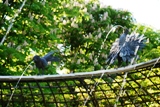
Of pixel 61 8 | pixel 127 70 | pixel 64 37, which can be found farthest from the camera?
pixel 64 37

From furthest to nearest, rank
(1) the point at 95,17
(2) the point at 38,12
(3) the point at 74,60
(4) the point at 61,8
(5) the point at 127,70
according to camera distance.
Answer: (1) the point at 95,17, (3) the point at 74,60, (4) the point at 61,8, (2) the point at 38,12, (5) the point at 127,70

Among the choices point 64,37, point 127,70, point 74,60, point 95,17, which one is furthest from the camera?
point 95,17

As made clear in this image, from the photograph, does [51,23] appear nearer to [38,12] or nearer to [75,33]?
[38,12]

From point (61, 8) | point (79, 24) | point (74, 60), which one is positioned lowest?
point (74, 60)

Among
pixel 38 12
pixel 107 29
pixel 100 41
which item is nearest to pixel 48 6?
pixel 38 12

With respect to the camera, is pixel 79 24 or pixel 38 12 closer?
pixel 38 12

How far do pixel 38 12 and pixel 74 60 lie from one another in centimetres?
496

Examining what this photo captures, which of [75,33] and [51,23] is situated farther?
[75,33]

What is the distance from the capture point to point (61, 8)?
11539mm

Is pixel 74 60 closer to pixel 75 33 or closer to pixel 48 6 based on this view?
pixel 75 33

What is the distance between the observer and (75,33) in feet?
55.3

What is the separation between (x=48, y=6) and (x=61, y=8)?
1.17 metres

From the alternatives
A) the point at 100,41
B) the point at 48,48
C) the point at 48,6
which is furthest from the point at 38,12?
the point at 100,41

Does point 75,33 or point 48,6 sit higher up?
point 48,6
